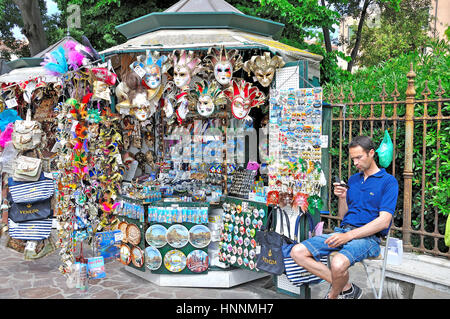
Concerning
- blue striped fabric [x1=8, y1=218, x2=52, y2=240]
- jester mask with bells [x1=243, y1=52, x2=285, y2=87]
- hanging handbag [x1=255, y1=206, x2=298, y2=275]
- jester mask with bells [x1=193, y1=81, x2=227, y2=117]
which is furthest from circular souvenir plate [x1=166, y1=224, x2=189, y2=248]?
blue striped fabric [x1=8, y1=218, x2=52, y2=240]

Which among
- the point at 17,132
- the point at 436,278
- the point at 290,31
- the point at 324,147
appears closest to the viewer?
the point at 436,278

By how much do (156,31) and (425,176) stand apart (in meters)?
3.93

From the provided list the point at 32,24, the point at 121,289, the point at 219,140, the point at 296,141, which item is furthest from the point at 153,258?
the point at 32,24

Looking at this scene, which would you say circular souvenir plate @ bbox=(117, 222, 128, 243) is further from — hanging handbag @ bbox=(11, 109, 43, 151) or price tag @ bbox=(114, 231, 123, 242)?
hanging handbag @ bbox=(11, 109, 43, 151)

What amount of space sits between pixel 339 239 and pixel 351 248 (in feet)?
0.42

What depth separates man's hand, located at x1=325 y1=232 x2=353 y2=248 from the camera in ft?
10.8

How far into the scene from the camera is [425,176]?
4.83m

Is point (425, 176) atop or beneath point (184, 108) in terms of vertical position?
beneath

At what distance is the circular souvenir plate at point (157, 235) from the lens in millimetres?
4512

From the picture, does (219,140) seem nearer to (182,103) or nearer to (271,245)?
(182,103)

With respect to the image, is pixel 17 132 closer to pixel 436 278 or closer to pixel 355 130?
pixel 355 130

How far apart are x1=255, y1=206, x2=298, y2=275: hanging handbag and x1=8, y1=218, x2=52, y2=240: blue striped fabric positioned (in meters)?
3.16

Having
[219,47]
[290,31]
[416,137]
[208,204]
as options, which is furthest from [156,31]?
Result: [290,31]

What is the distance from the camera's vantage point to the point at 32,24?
36.3ft
